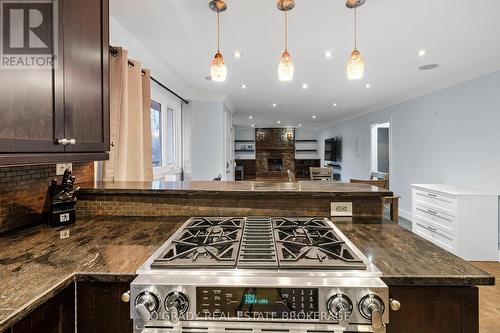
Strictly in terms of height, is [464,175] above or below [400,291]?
above

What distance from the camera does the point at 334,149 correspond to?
372 inches

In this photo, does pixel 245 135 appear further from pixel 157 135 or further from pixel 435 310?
pixel 435 310

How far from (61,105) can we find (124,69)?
1153 mm

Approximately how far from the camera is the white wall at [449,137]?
3268mm

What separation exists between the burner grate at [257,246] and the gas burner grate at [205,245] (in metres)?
0.03

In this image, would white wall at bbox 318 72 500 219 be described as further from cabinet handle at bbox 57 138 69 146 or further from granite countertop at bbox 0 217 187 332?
cabinet handle at bbox 57 138 69 146

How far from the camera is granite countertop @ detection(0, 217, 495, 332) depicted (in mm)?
780

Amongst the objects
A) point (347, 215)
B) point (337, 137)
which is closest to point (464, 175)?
point (347, 215)

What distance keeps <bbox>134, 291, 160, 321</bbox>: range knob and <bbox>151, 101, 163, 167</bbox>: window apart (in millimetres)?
3092

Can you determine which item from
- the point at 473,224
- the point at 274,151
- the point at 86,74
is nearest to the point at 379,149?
the point at 473,224

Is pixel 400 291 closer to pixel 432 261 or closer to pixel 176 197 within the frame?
pixel 432 261

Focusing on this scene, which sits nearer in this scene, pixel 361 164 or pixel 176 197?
pixel 176 197

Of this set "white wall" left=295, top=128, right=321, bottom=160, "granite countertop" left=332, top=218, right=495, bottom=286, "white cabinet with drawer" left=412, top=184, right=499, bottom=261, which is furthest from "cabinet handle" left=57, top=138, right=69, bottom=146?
"white wall" left=295, top=128, right=321, bottom=160

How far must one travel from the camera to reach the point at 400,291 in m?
0.85
